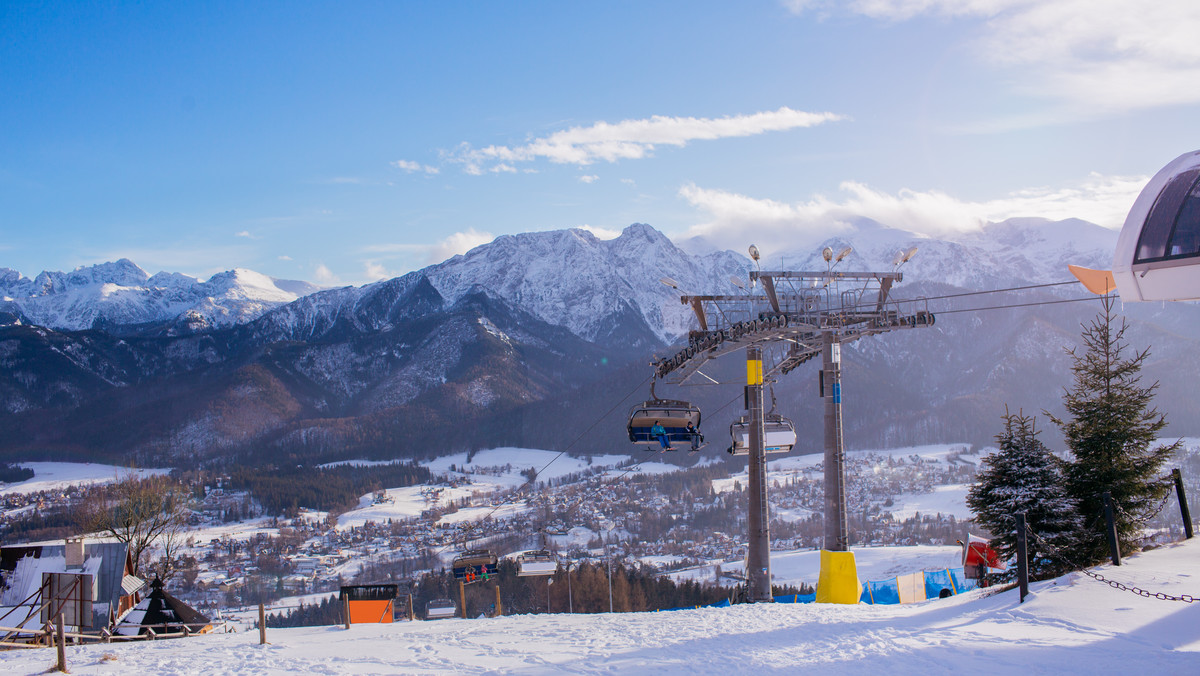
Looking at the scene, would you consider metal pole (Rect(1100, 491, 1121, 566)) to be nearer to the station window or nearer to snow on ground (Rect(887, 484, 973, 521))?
the station window

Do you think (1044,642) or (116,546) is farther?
(116,546)

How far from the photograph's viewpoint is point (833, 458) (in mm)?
20188

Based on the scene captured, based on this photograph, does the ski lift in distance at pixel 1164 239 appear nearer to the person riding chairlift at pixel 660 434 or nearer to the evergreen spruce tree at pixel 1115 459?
the evergreen spruce tree at pixel 1115 459

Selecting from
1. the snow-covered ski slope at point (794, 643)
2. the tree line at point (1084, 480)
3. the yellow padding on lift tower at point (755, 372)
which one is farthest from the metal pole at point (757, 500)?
the tree line at point (1084, 480)

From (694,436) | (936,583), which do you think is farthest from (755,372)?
(936,583)

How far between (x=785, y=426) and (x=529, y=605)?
5492cm

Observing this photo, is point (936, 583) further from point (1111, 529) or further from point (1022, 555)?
point (1022, 555)

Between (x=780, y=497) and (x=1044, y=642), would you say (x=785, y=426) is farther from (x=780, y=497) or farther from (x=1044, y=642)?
(x=780, y=497)

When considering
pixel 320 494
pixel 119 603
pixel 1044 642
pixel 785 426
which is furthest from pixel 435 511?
pixel 1044 642

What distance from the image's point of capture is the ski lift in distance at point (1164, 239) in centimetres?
1237

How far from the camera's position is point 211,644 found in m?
17.1

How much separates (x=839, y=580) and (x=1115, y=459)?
729cm

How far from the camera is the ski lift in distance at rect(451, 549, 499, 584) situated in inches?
1524

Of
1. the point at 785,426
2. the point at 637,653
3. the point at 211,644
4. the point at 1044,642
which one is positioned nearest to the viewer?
the point at 1044,642
